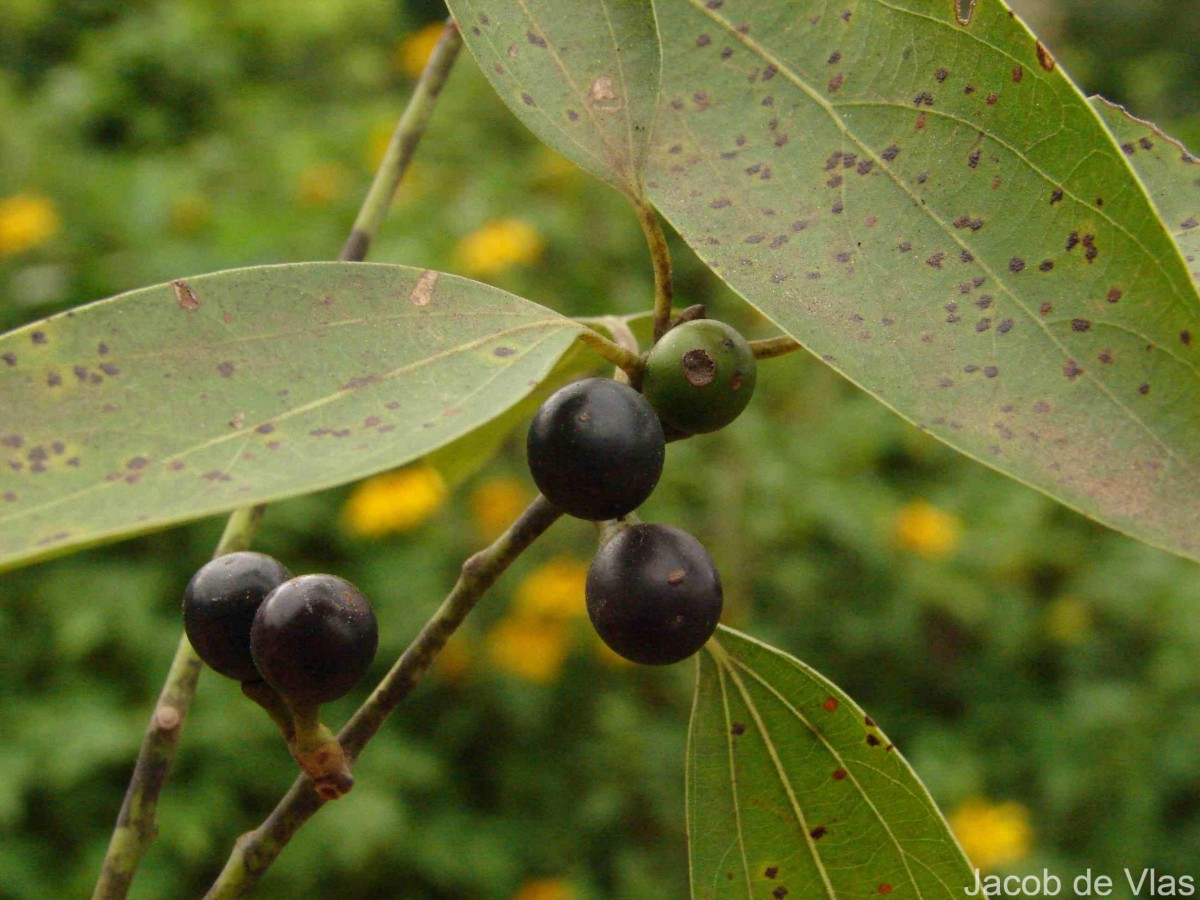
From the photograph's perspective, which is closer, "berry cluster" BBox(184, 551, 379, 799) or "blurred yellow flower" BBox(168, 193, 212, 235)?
"berry cluster" BBox(184, 551, 379, 799)

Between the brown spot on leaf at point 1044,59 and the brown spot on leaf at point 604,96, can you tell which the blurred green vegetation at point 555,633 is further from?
the brown spot on leaf at point 1044,59

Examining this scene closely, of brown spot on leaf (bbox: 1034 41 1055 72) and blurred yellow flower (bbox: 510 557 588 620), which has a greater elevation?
brown spot on leaf (bbox: 1034 41 1055 72)

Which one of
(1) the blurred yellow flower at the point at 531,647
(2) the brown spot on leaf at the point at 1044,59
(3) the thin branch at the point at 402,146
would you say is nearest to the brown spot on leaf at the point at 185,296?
(3) the thin branch at the point at 402,146

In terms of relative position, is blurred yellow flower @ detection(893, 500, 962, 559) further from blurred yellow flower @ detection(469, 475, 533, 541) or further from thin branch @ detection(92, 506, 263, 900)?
thin branch @ detection(92, 506, 263, 900)

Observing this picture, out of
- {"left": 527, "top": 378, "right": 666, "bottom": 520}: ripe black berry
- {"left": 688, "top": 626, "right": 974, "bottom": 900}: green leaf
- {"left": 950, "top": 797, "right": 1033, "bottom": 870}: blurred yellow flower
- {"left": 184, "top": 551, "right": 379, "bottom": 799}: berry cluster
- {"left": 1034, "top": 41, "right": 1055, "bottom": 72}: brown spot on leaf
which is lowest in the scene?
{"left": 950, "top": 797, "right": 1033, "bottom": 870}: blurred yellow flower

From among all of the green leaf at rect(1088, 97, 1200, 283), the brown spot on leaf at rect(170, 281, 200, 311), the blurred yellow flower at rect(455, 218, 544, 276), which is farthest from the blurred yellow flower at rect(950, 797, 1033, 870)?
the brown spot on leaf at rect(170, 281, 200, 311)

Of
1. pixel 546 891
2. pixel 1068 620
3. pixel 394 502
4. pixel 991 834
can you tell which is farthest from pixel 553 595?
pixel 1068 620
